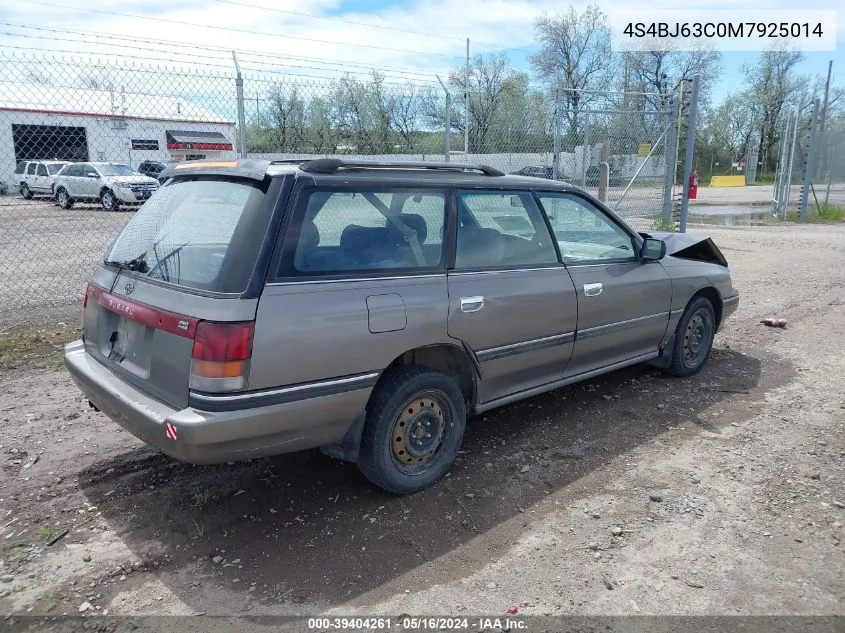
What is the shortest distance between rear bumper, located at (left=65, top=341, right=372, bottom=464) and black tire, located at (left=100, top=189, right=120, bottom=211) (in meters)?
19.0

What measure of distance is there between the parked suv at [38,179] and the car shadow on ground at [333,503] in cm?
2385

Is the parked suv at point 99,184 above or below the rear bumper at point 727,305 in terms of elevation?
above

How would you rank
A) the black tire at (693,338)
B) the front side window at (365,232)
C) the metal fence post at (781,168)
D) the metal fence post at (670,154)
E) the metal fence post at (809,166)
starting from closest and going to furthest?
the front side window at (365,232)
the black tire at (693,338)
the metal fence post at (670,154)
the metal fence post at (809,166)
the metal fence post at (781,168)

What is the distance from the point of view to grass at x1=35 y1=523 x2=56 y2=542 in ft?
10.5

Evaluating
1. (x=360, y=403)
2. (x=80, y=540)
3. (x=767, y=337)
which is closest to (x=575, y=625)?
(x=360, y=403)

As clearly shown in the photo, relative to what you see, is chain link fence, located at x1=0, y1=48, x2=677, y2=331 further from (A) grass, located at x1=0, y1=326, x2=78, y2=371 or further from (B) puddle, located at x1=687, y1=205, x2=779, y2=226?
(B) puddle, located at x1=687, y1=205, x2=779, y2=226

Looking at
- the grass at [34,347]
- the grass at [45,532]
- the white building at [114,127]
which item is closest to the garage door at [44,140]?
the white building at [114,127]

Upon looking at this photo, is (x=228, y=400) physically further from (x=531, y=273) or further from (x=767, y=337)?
(x=767, y=337)

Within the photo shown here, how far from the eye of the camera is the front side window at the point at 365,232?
315cm

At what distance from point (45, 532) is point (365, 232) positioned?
2180 millimetres

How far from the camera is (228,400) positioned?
9.34 feet

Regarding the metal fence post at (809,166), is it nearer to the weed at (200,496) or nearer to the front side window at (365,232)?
the front side window at (365,232)

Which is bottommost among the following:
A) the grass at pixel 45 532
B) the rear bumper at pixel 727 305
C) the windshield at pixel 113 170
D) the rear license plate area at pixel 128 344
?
the grass at pixel 45 532

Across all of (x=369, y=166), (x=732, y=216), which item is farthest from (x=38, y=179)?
(x=369, y=166)
